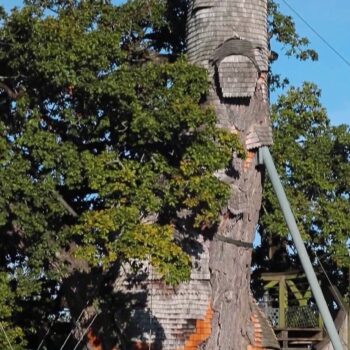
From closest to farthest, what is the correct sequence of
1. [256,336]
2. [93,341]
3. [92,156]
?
[92,156], [256,336], [93,341]

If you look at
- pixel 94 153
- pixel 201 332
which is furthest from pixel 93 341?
pixel 94 153

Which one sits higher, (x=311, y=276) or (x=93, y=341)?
(x=311, y=276)

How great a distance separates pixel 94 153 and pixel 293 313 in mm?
10011

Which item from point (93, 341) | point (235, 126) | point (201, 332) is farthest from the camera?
point (93, 341)

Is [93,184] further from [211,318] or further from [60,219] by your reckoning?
[211,318]

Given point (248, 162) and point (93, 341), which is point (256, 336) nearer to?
point (93, 341)

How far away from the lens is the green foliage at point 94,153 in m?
16.4

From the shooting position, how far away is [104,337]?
61.4 feet

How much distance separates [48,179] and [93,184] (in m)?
0.78

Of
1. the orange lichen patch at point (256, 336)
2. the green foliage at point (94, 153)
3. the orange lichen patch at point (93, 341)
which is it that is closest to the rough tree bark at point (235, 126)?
the orange lichen patch at point (256, 336)

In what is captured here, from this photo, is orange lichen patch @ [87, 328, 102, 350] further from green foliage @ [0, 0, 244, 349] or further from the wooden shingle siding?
green foliage @ [0, 0, 244, 349]

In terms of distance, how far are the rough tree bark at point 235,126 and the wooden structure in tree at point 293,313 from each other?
702 cm

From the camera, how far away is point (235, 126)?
60.4 ft

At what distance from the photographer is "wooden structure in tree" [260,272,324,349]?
25.7m
